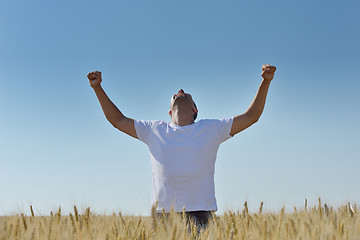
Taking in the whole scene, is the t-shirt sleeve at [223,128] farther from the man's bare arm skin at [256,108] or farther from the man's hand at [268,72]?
the man's hand at [268,72]

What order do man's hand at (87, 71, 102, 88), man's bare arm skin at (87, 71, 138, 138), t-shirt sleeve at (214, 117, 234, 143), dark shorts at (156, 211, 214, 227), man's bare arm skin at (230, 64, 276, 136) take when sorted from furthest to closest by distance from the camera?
man's hand at (87, 71, 102, 88) → man's bare arm skin at (87, 71, 138, 138) → man's bare arm skin at (230, 64, 276, 136) → t-shirt sleeve at (214, 117, 234, 143) → dark shorts at (156, 211, 214, 227)

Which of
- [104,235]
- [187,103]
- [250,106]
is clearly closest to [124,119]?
[187,103]

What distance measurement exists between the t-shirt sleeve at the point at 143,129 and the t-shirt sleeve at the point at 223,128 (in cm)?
69

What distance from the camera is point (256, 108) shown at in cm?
429

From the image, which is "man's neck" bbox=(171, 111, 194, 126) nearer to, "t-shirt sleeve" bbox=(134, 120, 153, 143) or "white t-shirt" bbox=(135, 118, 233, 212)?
"white t-shirt" bbox=(135, 118, 233, 212)

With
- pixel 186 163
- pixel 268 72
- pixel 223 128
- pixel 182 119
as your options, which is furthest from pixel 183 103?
pixel 268 72

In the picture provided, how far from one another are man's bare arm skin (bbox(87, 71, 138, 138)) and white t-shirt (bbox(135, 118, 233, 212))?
33 cm

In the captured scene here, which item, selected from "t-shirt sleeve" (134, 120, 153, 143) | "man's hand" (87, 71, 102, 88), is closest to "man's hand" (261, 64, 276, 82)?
"t-shirt sleeve" (134, 120, 153, 143)

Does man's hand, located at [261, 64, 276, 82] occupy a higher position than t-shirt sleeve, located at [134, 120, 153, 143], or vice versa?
man's hand, located at [261, 64, 276, 82]

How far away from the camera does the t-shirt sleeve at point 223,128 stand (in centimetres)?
404

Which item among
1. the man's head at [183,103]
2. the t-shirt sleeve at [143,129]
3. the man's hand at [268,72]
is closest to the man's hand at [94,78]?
the t-shirt sleeve at [143,129]

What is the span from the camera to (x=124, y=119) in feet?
14.3

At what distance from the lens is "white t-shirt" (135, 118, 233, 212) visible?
3.80 m

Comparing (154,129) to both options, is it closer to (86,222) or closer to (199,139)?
(199,139)
